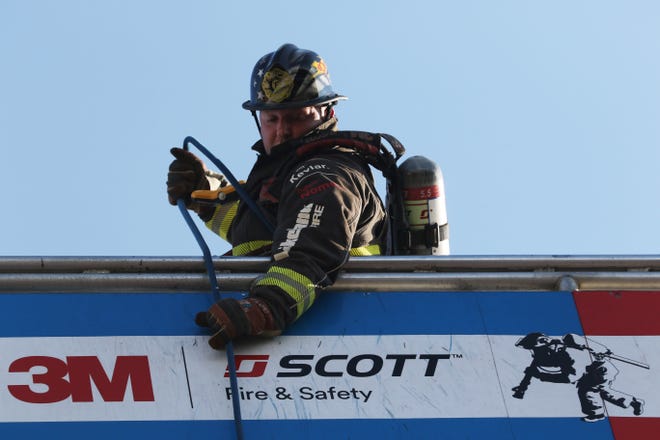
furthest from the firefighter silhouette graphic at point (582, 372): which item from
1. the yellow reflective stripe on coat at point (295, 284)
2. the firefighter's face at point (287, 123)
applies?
the firefighter's face at point (287, 123)

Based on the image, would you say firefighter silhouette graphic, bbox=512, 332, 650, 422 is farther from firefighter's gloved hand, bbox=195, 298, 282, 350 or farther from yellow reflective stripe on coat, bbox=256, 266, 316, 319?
firefighter's gloved hand, bbox=195, 298, 282, 350

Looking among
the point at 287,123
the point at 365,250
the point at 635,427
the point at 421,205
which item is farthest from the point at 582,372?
the point at 287,123

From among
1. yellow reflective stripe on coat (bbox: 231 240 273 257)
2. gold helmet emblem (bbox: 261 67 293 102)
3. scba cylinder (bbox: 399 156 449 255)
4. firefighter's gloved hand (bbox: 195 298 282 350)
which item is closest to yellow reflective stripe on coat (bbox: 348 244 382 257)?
scba cylinder (bbox: 399 156 449 255)

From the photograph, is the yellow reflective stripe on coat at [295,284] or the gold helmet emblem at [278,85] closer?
the yellow reflective stripe on coat at [295,284]

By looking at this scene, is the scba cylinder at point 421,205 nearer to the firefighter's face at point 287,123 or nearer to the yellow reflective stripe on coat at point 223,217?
the firefighter's face at point 287,123

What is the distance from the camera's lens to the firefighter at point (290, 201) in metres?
3.39

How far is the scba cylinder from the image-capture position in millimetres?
4590

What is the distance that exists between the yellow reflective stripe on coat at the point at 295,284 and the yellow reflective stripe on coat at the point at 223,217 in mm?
1544

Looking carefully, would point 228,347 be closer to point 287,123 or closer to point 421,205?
point 421,205

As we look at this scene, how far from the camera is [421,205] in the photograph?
459 cm

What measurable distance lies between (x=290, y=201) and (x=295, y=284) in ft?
1.56

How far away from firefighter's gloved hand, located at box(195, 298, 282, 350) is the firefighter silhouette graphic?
0.77 m

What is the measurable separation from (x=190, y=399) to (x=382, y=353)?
0.59 meters

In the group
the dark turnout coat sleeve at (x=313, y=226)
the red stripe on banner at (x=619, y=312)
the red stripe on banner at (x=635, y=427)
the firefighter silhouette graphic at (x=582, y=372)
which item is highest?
the dark turnout coat sleeve at (x=313, y=226)
